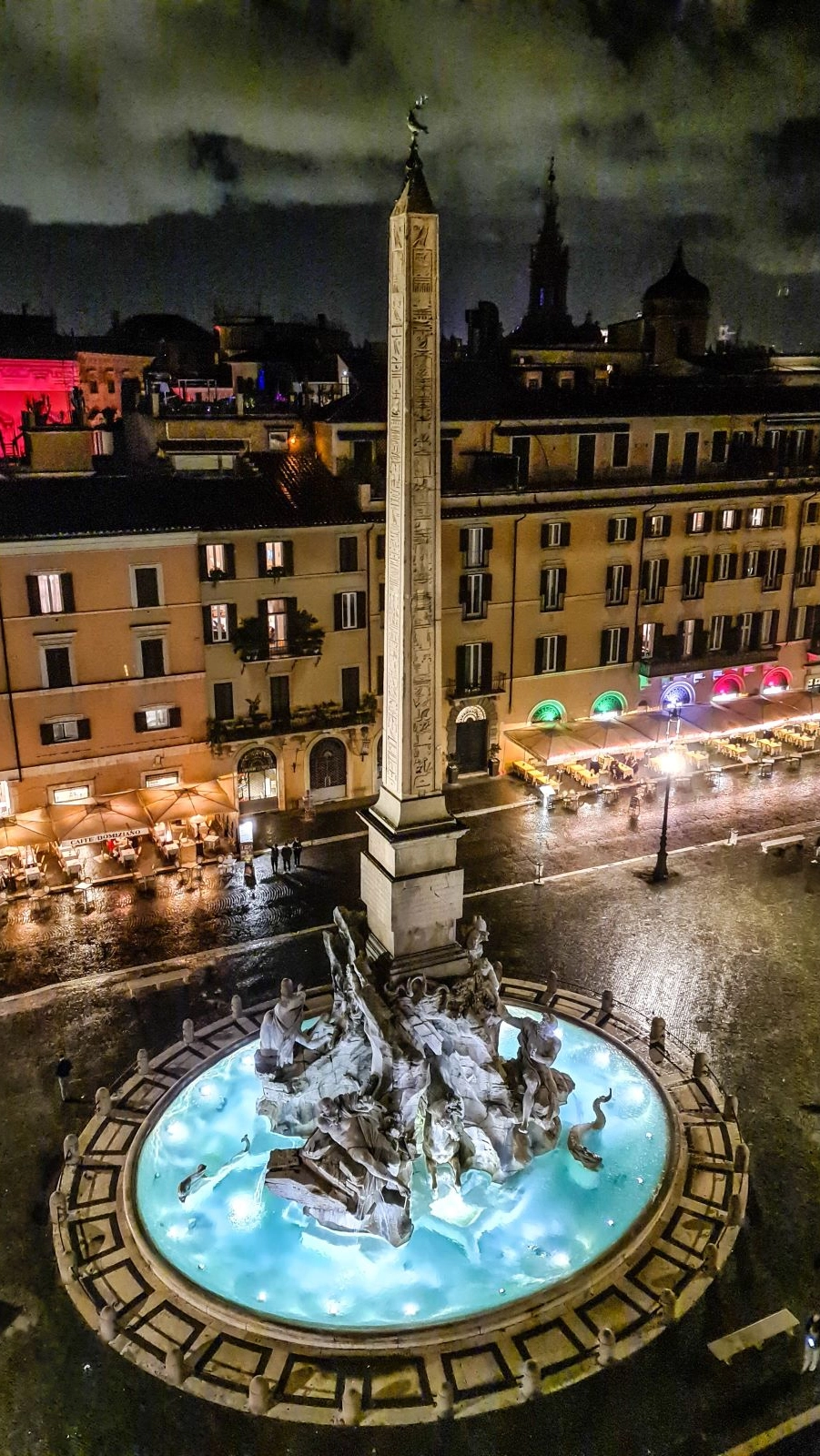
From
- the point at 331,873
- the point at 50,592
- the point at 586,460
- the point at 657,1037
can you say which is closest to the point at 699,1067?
the point at 657,1037

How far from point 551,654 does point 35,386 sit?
A: 126ft

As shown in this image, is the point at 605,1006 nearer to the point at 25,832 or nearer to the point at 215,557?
the point at 25,832

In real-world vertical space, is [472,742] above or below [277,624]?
below

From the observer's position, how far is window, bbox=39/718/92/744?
30.6m

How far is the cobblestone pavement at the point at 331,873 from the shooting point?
1032 inches

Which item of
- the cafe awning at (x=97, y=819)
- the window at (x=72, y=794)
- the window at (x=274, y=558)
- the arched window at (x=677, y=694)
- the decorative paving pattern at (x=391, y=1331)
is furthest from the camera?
the arched window at (x=677, y=694)

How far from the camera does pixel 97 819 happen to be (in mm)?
29547

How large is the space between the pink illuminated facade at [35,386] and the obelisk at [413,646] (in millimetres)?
47206

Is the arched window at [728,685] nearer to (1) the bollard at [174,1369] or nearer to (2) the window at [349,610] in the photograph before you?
(2) the window at [349,610]

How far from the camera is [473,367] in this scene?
4022 cm

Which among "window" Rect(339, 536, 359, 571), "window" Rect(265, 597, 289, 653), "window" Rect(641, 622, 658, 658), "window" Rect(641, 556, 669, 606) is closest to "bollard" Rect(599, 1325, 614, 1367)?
"window" Rect(265, 597, 289, 653)

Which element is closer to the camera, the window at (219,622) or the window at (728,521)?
the window at (219,622)

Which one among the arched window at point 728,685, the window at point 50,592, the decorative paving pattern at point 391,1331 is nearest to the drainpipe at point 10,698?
the window at point 50,592

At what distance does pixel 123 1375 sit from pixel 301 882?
15.9 m
